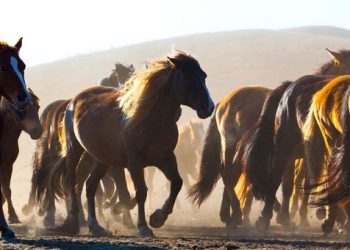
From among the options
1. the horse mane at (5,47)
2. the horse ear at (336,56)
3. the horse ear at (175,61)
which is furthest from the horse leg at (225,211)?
the horse mane at (5,47)

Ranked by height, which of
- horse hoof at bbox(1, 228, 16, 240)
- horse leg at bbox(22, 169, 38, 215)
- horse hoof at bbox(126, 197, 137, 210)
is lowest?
horse leg at bbox(22, 169, 38, 215)

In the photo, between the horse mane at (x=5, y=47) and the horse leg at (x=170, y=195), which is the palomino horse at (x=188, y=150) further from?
the horse mane at (x=5, y=47)

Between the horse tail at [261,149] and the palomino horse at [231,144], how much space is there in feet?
4.39

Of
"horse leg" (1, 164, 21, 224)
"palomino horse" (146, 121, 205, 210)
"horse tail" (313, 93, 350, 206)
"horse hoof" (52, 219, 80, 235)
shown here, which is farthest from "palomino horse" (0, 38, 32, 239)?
"palomino horse" (146, 121, 205, 210)

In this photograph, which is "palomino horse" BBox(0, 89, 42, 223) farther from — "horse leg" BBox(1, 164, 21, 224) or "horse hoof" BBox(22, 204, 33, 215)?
"horse hoof" BBox(22, 204, 33, 215)

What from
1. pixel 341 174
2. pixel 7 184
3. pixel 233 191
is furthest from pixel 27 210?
pixel 341 174

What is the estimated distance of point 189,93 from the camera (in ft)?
31.1

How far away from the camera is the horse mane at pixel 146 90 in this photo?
31.9 feet

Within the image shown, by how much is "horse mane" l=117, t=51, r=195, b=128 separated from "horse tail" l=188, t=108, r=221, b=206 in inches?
121

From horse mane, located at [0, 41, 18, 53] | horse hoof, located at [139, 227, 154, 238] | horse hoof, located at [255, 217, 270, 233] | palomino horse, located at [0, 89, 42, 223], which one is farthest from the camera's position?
palomino horse, located at [0, 89, 42, 223]

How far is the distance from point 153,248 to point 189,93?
266 cm

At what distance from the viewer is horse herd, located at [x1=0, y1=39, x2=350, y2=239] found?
345 inches

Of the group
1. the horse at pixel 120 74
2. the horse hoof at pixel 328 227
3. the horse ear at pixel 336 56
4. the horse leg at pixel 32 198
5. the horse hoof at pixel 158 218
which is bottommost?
the horse leg at pixel 32 198

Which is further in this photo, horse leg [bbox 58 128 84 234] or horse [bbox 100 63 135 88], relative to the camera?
horse [bbox 100 63 135 88]
